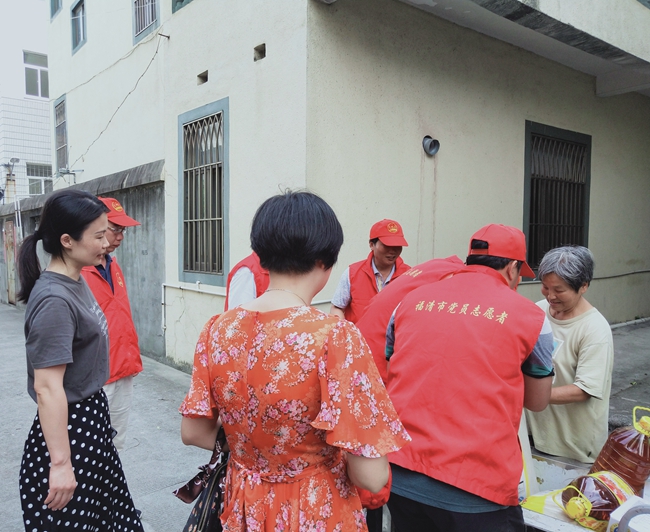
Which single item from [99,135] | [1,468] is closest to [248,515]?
[1,468]

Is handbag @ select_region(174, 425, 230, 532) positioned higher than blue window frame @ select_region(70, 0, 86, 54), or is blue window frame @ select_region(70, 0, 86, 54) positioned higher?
blue window frame @ select_region(70, 0, 86, 54)

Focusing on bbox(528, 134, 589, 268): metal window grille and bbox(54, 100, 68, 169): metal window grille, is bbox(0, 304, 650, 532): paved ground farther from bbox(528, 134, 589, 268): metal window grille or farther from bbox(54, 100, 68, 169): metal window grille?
bbox(54, 100, 68, 169): metal window grille

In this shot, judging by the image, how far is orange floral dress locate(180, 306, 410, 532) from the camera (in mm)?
1217

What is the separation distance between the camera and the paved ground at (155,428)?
324cm

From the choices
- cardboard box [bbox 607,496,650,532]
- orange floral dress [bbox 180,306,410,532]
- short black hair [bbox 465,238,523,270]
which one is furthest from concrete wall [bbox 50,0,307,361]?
cardboard box [bbox 607,496,650,532]

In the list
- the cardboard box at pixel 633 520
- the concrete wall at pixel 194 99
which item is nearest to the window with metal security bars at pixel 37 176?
the concrete wall at pixel 194 99

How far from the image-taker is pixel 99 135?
8.62 meters

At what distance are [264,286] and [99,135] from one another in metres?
7.07

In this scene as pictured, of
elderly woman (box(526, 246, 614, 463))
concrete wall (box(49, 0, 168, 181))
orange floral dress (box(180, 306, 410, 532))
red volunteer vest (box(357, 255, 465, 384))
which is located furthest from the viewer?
concrete wall (box(49, 0, 168, 181))

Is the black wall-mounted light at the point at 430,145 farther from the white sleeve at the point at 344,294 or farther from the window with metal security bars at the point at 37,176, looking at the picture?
the window with metal security bars at the point at 37,176

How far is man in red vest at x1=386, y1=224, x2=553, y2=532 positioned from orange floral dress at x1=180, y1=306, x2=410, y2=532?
345 mm

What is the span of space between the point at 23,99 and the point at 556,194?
1394 centimetres

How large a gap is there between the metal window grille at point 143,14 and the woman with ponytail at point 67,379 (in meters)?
5.75

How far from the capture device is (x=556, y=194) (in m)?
6.70
